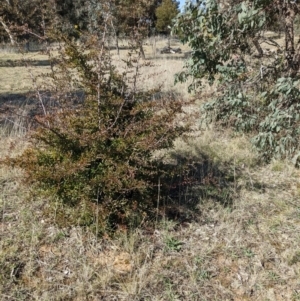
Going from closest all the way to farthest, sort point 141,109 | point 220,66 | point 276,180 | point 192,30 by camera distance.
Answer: point 141,109
point 276,180
point 192,30
point 220,66

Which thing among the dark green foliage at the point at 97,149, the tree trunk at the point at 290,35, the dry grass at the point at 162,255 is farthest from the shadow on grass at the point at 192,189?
the tree trunk at the point at 290,35

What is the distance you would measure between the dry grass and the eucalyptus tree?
741 millimetres

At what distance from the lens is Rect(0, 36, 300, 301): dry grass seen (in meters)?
1.84

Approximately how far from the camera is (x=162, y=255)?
2.12 metres

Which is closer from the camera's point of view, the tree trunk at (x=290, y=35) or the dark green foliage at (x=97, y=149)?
the dark green foliage at (x=97, y=149)

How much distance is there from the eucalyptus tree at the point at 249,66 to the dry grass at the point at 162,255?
29.2 inches

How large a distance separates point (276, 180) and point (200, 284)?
1.68 meters

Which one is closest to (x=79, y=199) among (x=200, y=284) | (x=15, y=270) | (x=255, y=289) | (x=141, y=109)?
(x=15, y=270)

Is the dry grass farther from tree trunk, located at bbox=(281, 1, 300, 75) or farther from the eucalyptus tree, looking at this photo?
tree trunk, located at bbox=(281, 1, 300, 75)

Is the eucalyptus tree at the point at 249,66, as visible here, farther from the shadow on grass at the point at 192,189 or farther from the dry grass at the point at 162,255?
the dry grass at the point at 162,255

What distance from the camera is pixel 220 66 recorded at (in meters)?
3.65

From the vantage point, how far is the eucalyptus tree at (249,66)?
2.97 m

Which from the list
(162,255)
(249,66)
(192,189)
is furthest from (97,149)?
(249,66)

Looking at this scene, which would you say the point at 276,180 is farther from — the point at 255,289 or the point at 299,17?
the point at 299,17
